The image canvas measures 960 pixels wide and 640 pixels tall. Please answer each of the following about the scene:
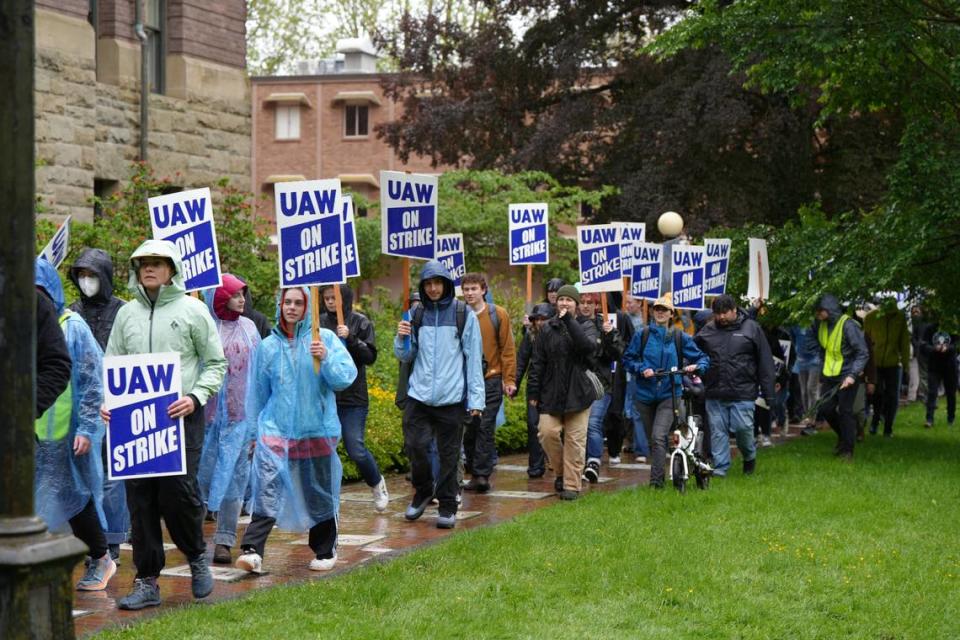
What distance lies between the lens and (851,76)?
17.2m

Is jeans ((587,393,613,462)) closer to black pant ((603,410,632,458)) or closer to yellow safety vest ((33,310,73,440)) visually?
black pant ((603,410,632,458))

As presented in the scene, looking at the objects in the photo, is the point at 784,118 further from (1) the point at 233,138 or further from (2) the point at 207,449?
(2) the point at 207,449

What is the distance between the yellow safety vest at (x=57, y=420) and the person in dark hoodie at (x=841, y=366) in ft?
32.2

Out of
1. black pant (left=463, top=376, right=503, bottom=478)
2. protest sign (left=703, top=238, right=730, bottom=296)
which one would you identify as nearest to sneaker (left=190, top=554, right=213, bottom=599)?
black pant (left=463, top=376, right=503, bottom=478)

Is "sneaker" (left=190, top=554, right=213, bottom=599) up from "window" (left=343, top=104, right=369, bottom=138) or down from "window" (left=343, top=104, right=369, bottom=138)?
down

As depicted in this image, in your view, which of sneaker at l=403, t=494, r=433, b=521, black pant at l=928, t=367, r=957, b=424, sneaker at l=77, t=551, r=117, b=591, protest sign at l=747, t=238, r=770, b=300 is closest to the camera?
sneaker at l=77, t=551, r=117, b=591

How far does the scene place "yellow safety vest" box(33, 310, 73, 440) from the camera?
319 inches

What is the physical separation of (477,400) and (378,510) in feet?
5.41

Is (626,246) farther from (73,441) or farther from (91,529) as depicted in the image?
(73,441)

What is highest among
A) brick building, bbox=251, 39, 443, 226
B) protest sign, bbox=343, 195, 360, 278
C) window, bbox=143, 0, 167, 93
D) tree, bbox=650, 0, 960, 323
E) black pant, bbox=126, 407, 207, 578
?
brick building, bbox=251, 39, 443, 226

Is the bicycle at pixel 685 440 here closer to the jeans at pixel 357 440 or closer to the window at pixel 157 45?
the jeans at pixel 357 440

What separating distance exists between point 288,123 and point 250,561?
4831cm

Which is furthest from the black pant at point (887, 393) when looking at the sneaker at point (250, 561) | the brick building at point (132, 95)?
the sneaker at point (250, 561)

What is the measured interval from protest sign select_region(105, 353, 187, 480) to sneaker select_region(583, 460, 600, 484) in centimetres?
672
